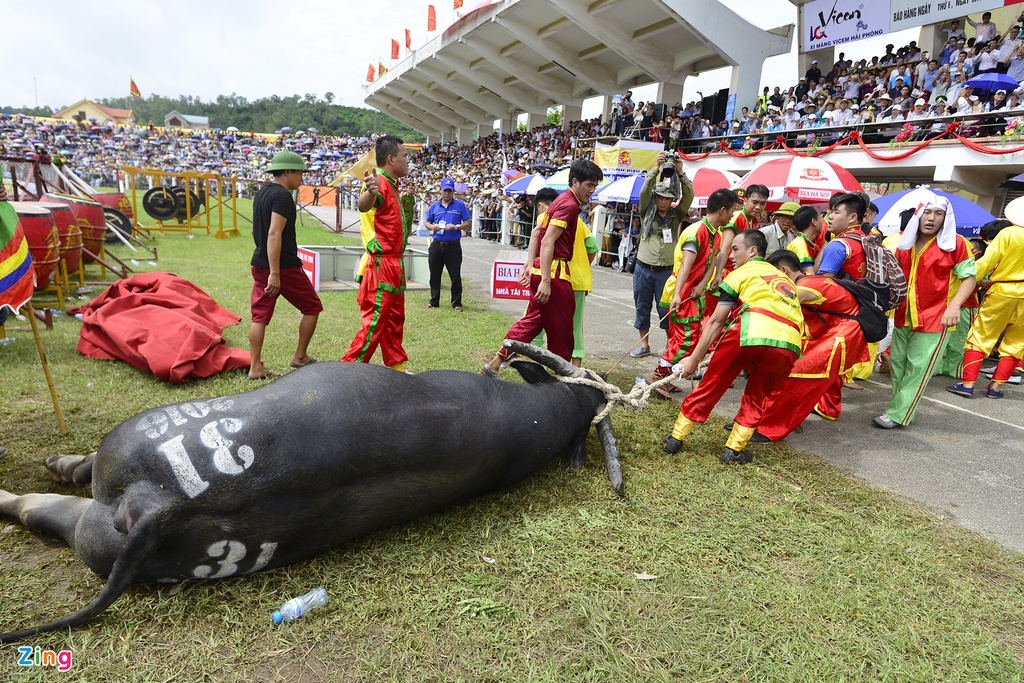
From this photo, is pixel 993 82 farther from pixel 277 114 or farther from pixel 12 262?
pixel 277 114

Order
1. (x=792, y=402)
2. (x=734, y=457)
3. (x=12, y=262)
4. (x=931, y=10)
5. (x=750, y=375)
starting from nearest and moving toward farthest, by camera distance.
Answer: (x=12, y=262) < (x=734, y=457) < (x=750, y=375) < (x=792, y=402) < (x=931, y=10)

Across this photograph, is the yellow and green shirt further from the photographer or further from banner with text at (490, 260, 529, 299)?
banner with text at (490, 260, 529, 299)

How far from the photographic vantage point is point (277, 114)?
3684 inches

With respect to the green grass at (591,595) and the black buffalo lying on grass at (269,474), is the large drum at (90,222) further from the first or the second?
the black buffalo lying on grass at (269,474)

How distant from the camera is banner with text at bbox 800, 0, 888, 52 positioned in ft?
54.6

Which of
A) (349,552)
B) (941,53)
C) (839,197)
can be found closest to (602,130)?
(941,53)

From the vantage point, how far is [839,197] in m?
4.42

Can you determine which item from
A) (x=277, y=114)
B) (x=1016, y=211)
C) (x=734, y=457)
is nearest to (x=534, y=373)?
(x=734, y=457)

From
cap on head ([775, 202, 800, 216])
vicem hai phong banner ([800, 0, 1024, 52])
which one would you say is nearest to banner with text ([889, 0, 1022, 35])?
vicem hai phong banner ([800, 0, 1024, 52])

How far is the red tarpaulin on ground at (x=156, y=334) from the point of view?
458cm

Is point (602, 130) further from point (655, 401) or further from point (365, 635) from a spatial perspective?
point (365, 635)

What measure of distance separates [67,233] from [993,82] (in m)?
16.9

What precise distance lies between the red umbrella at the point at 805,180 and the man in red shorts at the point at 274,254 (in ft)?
21.9

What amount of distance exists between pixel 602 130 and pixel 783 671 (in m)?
25.3
